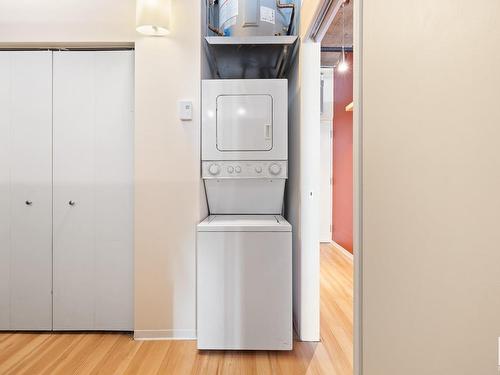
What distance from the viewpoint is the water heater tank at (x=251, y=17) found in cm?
220

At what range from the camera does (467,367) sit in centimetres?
56

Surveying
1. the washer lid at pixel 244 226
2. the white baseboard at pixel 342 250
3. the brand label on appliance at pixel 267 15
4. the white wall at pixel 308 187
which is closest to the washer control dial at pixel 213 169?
the washer lid at pixel 244 226

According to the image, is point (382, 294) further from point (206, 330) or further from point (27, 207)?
point (27, 207)

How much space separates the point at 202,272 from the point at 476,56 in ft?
5.88

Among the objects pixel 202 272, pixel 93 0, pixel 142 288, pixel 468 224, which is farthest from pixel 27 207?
pixel 468 224

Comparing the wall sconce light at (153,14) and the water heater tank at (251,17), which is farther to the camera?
the water heater tank at (251,17)

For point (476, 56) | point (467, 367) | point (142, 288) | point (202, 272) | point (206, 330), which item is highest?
point (476, 56)

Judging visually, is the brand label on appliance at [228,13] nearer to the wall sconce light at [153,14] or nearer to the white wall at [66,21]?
the wall sconce light at [153,14]

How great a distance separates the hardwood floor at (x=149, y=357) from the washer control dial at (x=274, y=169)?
124 centimetres

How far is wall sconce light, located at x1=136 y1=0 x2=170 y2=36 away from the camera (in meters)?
2.01

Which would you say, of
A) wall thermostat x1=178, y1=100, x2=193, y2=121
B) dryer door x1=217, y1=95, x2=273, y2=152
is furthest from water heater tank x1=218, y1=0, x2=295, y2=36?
wall thermostat x1=178, y1=100, x2=193, y2=121

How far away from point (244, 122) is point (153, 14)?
95cm

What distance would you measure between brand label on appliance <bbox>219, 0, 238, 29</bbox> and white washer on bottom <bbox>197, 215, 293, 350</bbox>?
155 centimetres

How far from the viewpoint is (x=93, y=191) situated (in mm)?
2268
